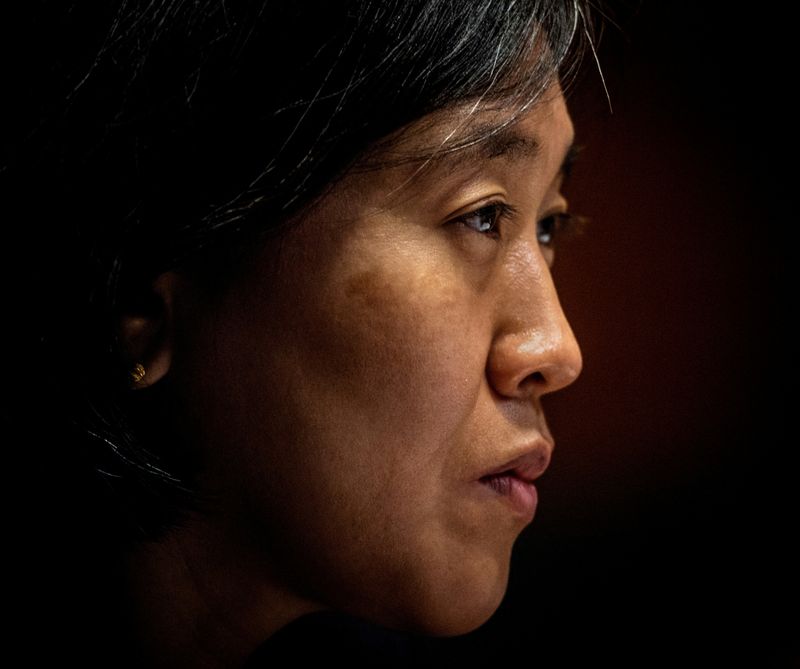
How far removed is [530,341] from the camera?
787 mm

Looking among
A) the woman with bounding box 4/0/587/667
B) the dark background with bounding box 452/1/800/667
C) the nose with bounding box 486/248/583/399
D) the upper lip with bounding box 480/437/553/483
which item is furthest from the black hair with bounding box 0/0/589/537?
the dark background with bounding box 452/1/800/667

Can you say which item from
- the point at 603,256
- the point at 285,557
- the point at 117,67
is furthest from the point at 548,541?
the point at 117,67

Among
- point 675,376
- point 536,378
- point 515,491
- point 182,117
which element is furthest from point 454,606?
point 675,376

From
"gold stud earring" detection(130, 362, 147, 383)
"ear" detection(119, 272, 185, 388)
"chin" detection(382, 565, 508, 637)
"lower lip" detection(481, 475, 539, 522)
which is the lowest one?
"chin" detection(382, 565, 508, 637)

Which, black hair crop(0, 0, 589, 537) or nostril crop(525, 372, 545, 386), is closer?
black hair crop(0, 0, 589, 537)

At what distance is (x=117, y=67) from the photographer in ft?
2.19

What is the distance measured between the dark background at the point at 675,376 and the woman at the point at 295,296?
519 millimetres

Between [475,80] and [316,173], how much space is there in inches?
6.2

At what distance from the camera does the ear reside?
74 cm

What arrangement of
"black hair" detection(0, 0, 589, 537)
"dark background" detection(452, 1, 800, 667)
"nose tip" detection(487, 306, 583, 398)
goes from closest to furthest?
"black hair" detection(0, 0, 589, 537) → "nose tip" detection(487, 306, 583, 398) → "dark background" detection(452, 1, 800, 667)

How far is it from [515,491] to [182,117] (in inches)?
18.6

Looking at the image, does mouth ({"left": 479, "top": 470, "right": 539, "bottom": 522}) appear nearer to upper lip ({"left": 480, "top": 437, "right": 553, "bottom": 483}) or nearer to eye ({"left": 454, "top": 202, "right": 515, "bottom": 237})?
upper lip ({"left": 480, "top": 437, "right": 553, "bottom": 483})

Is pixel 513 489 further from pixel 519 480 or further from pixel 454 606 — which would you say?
pixel 454 606

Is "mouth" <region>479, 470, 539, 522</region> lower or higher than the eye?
lower
